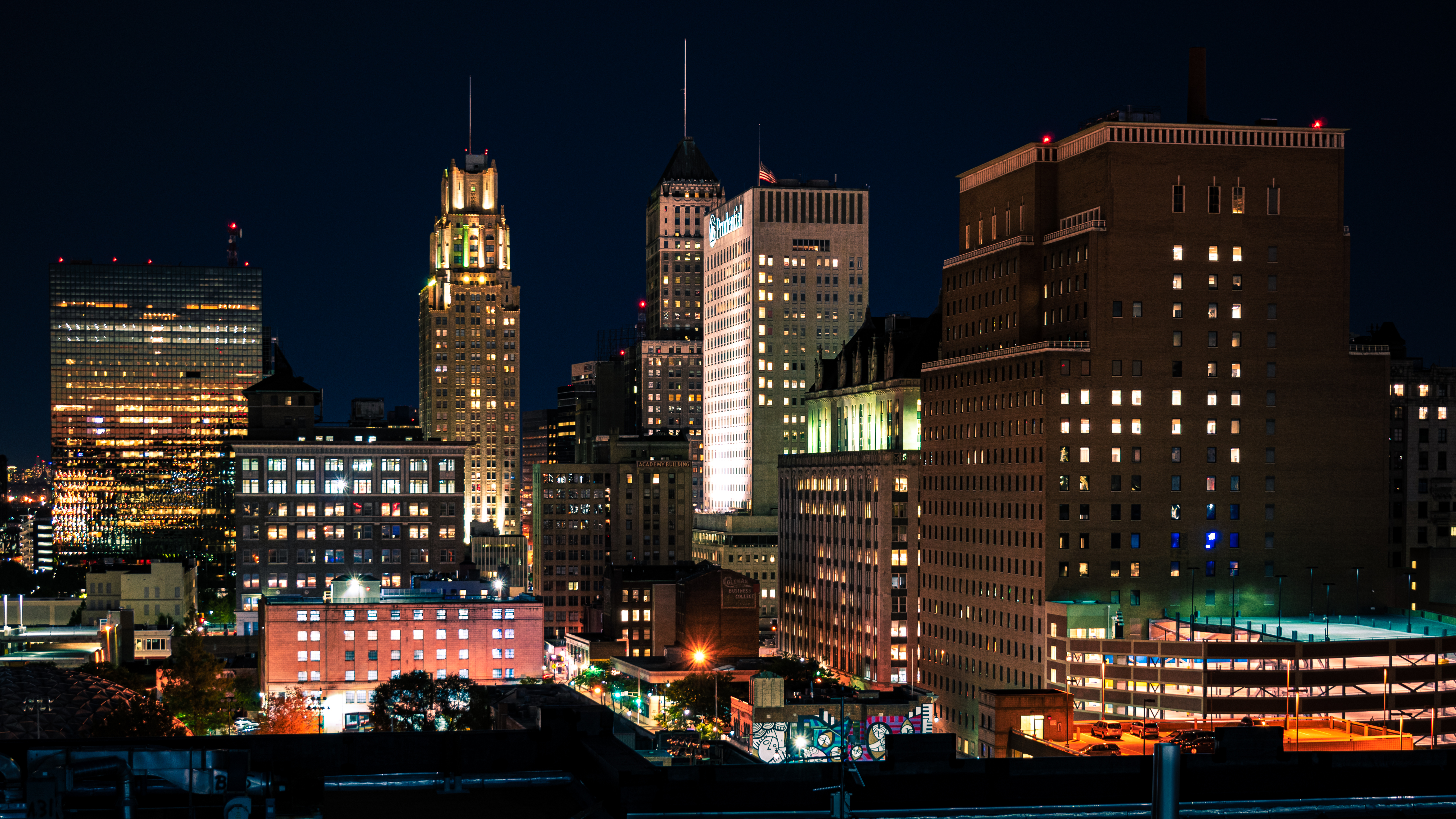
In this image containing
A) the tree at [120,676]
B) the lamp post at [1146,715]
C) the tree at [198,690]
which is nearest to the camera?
the lamp post at [1146,715]

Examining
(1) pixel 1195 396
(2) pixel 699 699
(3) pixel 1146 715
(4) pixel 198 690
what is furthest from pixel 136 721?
(1) pixel 1195 396

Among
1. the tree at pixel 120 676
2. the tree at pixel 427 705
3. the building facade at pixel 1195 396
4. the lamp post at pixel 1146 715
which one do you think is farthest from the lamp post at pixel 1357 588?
the tree at pixel 120 676

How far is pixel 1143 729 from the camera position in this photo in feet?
502

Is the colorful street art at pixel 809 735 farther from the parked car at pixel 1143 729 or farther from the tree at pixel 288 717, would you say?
the tree at pixel 288 717

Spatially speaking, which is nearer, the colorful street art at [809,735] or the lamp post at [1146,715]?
the lamp post at [1146,715]

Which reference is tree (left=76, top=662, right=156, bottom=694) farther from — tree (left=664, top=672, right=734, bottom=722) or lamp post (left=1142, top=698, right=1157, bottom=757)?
lamp post (left=1142, top=698, right=1157, bottom=757)

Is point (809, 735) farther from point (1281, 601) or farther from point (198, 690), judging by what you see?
point (198, 690)

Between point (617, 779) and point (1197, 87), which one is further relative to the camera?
point (1197, 87)

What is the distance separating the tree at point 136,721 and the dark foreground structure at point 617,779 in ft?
248

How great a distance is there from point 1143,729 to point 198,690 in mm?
94249

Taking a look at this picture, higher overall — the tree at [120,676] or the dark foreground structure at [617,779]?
the dark foreground structure at [617,779]

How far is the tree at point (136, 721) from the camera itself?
127 meters

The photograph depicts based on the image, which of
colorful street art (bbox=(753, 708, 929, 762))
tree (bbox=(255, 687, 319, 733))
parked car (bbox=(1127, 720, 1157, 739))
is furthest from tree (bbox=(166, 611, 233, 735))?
parked car (bbox=(1127, 720, 1157, 739))

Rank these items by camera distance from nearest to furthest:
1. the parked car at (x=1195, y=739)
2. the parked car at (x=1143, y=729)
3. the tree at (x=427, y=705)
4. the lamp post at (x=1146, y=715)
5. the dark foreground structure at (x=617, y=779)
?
the dark foreground structure at (x=617, y=779), the parked car at (x=1195, y=739), the lamp post at (x=1146, y=715), the parked car at (x=1143, y=729), the tree at (x=427, y=705)
